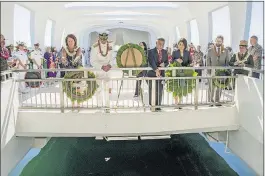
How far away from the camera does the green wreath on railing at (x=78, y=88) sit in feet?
13.6

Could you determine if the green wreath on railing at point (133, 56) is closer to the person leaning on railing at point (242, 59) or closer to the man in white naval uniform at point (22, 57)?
the person leaning on railing at point (242, 59)

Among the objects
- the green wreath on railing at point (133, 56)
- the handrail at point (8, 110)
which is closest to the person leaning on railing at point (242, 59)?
the green wreath on railing at point (133, 56)

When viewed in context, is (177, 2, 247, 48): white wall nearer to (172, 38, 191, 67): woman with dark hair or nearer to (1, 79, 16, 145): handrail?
(172, 38, 191, 67): woman with dark hair

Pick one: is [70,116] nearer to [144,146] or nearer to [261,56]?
[261,56]

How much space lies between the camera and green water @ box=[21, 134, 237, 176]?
18.9ft

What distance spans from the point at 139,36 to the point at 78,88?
1906mm

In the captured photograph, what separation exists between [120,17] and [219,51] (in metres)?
1.97

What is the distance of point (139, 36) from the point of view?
5465 mm

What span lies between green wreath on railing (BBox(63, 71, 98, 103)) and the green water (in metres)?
2.12

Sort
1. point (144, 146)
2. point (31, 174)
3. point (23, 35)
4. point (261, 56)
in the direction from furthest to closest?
point (144, 146) < point (31, 174) < point (23, 35) < point (261, 56)

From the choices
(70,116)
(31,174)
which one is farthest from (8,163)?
(31,174)

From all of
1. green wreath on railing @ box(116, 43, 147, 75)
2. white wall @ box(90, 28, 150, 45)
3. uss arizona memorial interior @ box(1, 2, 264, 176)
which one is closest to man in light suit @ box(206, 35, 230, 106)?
uss arizona memorial interior @ box(1, 2, 264, 176)

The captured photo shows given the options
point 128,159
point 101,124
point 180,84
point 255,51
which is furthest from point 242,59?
point 128,159

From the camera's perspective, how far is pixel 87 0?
5270 millimetres
